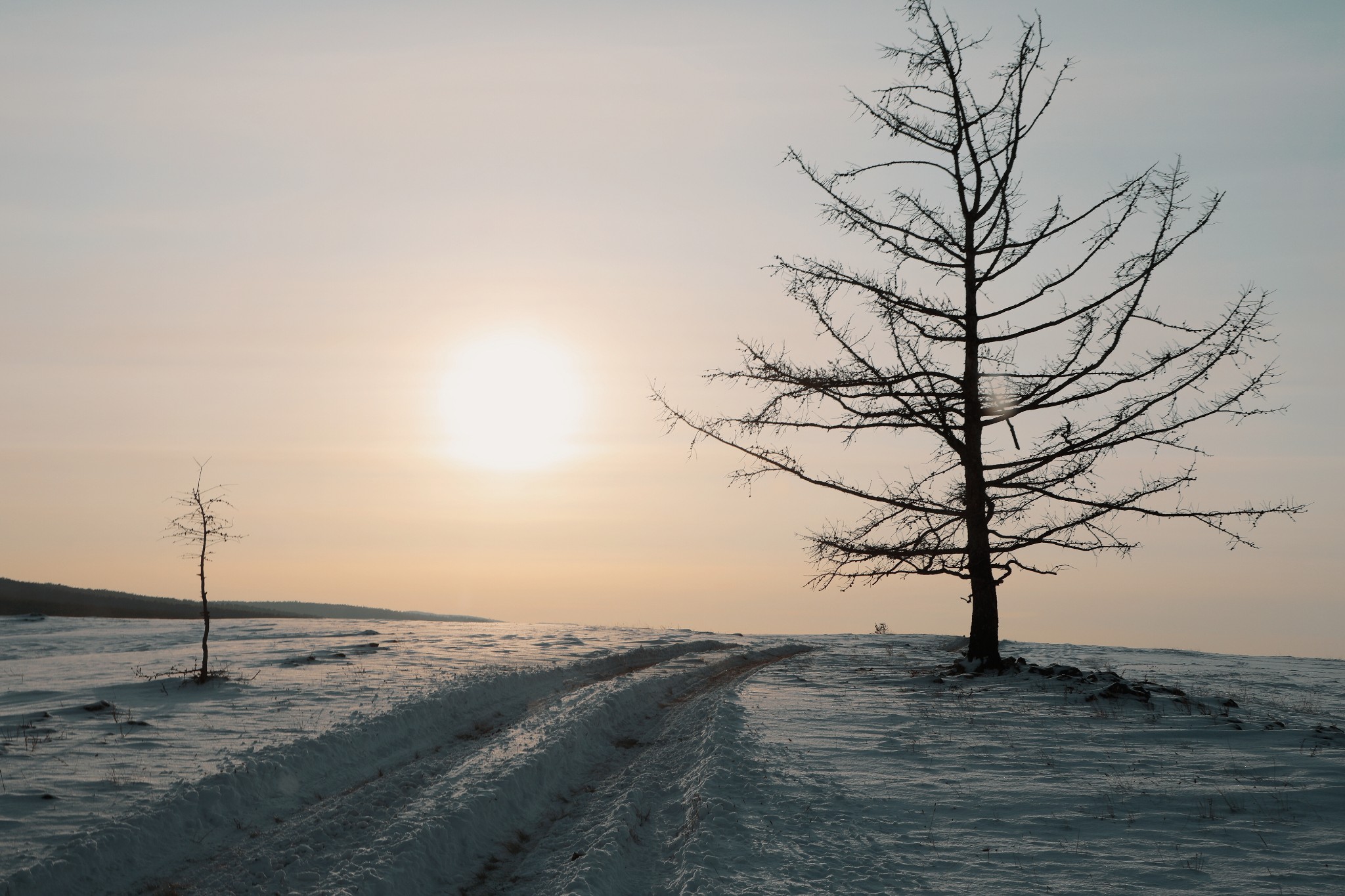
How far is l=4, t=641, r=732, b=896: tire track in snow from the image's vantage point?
22.3ft

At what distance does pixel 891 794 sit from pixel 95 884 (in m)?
7.34

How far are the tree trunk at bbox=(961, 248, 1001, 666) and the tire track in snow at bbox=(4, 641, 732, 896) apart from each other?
8421mm

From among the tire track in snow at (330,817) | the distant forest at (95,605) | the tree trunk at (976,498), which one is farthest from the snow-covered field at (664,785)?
the distant forest at (95,605)

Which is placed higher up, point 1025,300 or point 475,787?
point 1025,300

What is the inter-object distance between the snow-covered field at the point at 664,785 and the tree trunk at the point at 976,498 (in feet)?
5.02

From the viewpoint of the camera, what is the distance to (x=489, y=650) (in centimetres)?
2080

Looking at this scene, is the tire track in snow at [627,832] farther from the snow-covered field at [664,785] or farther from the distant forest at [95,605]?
the distant forest at [95,605]

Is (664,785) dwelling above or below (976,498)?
below

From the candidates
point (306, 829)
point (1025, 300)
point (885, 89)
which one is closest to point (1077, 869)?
point (306, 829)

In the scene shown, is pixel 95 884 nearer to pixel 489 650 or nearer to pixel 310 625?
pixel 489 650

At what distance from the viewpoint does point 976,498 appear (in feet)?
53.9

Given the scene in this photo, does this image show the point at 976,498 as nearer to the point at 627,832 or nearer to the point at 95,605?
the point at 627,832

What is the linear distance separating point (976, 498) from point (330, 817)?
42.3 feet

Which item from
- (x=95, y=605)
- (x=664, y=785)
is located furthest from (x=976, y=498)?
(x=95, y=605)
